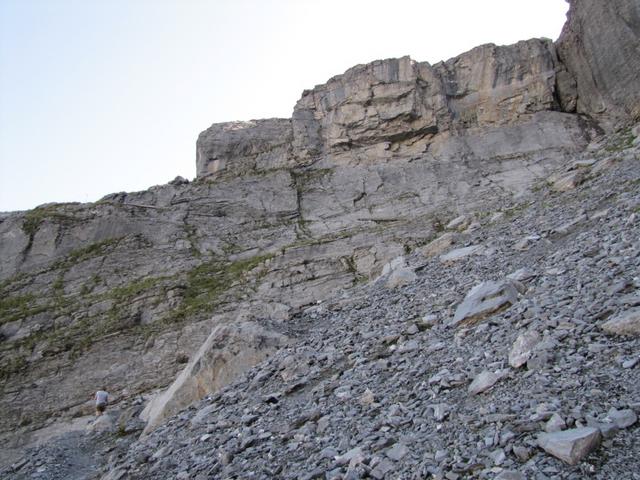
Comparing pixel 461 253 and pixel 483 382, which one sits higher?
pixel 461 253

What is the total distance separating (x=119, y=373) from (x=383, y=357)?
1462 cm

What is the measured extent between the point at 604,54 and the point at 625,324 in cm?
3203

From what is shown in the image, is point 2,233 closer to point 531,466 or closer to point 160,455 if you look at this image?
point 160,455

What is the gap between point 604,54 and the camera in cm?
3212

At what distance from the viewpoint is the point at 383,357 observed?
9.41 m

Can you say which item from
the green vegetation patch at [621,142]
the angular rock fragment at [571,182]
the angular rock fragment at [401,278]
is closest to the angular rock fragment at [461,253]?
the angular rock fragment at [401,278]

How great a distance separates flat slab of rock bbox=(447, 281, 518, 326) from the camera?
30.1 ft

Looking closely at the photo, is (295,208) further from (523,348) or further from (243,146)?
(523,348)

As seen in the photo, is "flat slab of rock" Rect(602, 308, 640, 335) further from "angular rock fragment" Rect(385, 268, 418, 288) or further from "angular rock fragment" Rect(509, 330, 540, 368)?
"angular rock fragment" Rect(385, 268, 418, 288)

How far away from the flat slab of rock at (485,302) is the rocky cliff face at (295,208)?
699cm

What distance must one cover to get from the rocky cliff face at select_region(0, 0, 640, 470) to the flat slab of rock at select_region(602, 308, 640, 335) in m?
10.2

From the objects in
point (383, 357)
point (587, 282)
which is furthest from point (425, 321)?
point (587, 282)

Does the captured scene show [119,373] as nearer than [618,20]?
Yes

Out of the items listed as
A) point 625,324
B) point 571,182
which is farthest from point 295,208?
point 625,324
